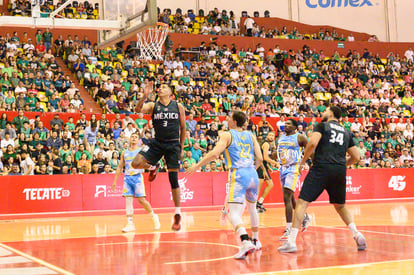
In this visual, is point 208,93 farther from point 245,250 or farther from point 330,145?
point 245,250

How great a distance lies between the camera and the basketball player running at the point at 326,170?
8.49 m

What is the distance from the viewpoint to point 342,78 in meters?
32.3

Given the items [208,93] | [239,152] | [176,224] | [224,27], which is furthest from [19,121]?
[224,27]

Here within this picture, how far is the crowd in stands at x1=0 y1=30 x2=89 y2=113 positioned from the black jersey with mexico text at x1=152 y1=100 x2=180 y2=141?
40.6ft

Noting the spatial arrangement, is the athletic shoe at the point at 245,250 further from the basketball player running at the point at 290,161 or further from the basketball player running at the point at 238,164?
the basketball player running at the point at 290,161

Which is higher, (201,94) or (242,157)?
(201,94)

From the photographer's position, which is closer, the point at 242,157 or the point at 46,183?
the point at 242,157

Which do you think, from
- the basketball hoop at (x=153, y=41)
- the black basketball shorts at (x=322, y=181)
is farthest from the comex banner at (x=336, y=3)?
the black basketball shorts at (x=322, y=181)

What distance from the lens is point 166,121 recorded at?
974cm

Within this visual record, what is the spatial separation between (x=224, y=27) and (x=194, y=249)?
2696 cm

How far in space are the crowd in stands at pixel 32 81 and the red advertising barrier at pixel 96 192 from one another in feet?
12.5

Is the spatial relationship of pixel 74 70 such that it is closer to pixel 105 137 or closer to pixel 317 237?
pixel 105 137

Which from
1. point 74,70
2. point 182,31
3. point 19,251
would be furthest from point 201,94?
point 19,251

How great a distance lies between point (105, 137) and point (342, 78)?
17.0 metres
